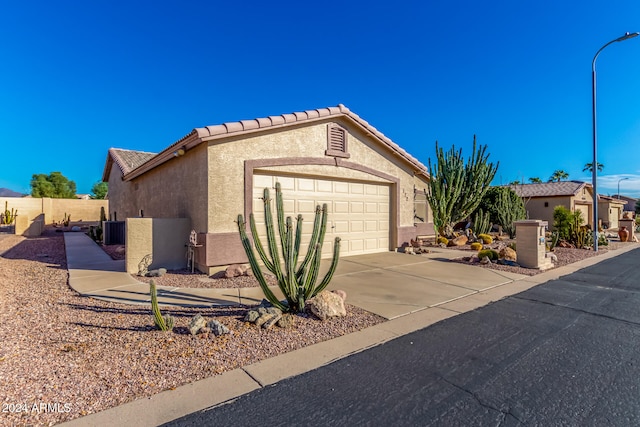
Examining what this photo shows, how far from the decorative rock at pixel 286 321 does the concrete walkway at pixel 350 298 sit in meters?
0.74

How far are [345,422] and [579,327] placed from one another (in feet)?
13.9

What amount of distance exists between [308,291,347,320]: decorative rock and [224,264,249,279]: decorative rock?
3.24 m

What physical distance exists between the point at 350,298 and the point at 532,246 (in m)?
6.57

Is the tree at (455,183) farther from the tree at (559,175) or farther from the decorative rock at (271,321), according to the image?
the tree at (559,175)

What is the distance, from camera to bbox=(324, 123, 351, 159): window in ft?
35.7

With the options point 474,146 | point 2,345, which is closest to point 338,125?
point 474,146

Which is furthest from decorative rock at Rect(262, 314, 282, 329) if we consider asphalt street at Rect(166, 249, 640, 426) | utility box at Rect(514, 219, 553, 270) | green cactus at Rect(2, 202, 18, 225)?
green cactus at Rect(2, 202, 18, 225)

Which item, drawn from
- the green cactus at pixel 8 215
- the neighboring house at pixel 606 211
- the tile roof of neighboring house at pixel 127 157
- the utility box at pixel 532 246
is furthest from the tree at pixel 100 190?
the neighboring house at pixel 606 211

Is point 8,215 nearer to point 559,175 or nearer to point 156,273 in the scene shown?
point 156,273

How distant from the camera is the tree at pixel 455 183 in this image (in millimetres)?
15164

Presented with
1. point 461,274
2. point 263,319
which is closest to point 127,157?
point 263,319

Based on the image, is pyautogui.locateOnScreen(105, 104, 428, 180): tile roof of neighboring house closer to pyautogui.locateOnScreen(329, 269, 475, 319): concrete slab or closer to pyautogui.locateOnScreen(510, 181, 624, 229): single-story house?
pyautogui.locateOnScreen(329, 269, 475, 319): concrete slab

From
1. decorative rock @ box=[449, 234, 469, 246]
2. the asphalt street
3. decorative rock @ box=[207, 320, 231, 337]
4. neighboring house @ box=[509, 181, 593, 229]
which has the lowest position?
the asphalt street

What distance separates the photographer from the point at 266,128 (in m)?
9.26
